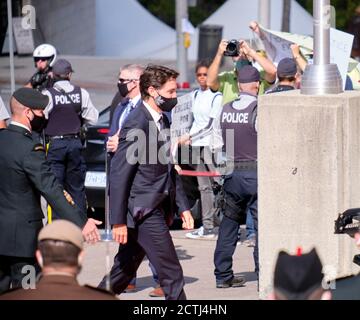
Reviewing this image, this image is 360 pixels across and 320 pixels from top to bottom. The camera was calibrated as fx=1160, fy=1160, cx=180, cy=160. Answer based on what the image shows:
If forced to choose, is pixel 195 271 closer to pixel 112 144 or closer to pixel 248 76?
pixel 112 144

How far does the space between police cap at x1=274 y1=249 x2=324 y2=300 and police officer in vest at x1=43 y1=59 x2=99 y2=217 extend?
7.08 meters

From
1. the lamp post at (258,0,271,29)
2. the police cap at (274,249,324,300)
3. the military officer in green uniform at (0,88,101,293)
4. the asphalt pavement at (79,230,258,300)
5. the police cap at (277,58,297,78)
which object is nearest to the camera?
the police cap at (274,249,324,300)

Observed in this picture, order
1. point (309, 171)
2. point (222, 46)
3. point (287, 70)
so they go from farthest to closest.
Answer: point (222, 46) → point (287, 70) → point (309, 171)

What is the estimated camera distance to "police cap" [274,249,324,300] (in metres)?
4.84

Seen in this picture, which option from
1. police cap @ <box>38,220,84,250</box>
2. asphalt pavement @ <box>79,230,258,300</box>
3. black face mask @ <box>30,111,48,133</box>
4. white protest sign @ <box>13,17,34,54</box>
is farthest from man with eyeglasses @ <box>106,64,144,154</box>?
white protest sign @ <box>13,17,34,54</box>

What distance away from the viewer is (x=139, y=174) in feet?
26.6

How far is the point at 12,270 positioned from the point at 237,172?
2613 mm

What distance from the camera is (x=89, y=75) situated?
28.5 meters

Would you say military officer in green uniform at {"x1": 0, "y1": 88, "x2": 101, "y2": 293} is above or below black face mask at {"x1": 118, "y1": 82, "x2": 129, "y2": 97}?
below

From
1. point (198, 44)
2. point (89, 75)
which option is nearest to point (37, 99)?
point (89, 75)

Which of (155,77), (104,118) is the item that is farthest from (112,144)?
(104,118)

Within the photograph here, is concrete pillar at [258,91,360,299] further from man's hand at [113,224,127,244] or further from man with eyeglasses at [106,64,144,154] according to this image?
man with eyeglasses at [106,64,144,154]

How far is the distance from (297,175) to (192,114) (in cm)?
370

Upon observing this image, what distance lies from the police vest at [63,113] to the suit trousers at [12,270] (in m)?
4.33
